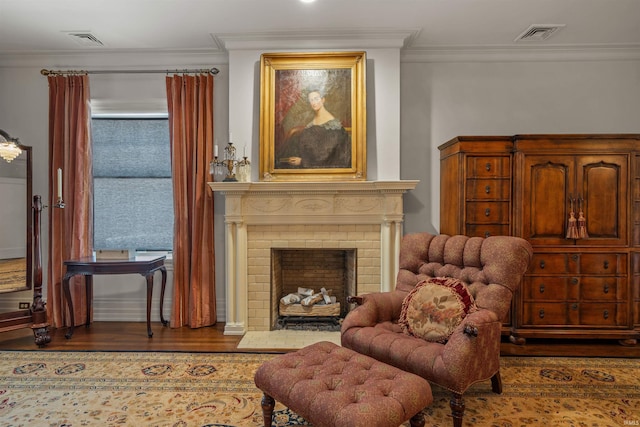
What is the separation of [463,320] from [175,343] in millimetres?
2427

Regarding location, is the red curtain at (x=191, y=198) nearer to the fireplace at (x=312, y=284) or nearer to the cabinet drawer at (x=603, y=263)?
the fireplace at (x=312, y=284)

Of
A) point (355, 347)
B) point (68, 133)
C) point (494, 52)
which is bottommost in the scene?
point (355, 347)

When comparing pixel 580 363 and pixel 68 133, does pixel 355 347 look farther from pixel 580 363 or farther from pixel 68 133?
pixel 68 133

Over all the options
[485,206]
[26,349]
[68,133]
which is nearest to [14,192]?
[68,133]

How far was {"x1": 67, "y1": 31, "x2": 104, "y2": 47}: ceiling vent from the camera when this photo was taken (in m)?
3.41

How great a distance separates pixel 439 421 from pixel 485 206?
1.92 meters

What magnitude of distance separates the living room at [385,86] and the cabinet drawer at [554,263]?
98cm

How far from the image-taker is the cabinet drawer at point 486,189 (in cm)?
330

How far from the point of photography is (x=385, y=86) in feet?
11.7

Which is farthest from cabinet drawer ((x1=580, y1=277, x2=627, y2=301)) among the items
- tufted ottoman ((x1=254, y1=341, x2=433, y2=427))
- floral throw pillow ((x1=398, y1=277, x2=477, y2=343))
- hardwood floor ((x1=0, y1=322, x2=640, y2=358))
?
tufted ottoman ((x1=254, y1=341, x2=433, y2=427))

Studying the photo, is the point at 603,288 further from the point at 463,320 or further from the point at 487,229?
the point at 463,320

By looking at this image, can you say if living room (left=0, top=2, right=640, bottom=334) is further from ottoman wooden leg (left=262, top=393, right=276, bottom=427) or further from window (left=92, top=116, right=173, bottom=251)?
ottoman wooden leg (left=262, top=393, right=276, bottom=427)

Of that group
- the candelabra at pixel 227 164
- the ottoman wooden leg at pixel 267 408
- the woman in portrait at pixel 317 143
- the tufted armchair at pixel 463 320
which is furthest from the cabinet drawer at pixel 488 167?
the ottoman wooden leg at pixel 267 408

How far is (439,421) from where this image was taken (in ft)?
6.79
